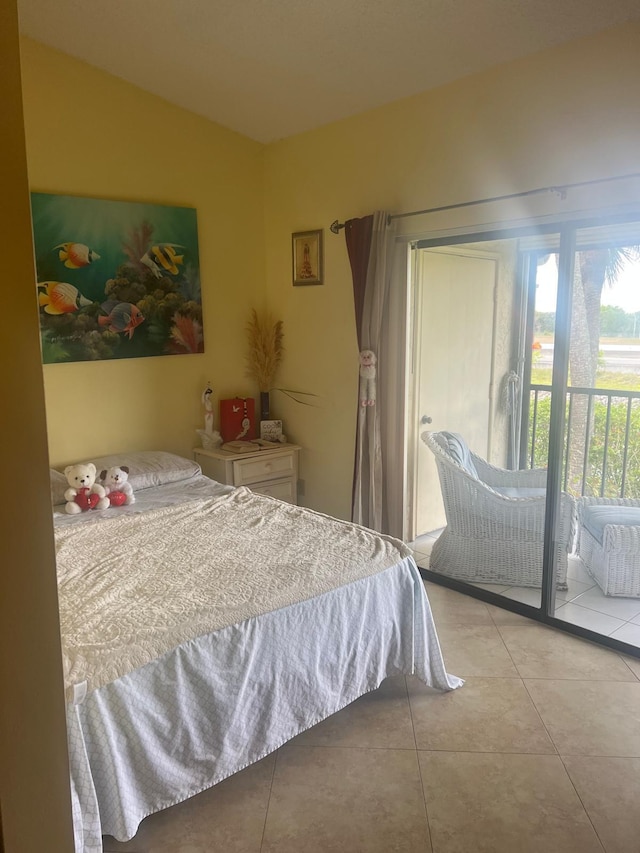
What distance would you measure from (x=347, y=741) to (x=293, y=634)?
1.69 feet

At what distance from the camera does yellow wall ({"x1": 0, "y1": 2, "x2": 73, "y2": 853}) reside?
798 millimetres

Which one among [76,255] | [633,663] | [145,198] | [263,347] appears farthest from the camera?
[263,347]

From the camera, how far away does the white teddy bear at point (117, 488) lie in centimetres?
324

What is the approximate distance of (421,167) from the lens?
3.49 m

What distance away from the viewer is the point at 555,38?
2.78 m

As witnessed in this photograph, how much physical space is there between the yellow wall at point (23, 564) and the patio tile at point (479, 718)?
172 centimetres

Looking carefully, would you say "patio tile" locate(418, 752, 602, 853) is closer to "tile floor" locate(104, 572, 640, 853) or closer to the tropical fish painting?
"tile floor" locate(104, 572, 640, 853)

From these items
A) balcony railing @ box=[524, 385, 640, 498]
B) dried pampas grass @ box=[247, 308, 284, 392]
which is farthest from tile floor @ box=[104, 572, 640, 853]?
dried pampas grass @ box=[247, 308, 284, 392]

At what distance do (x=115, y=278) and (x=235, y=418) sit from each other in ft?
3.80

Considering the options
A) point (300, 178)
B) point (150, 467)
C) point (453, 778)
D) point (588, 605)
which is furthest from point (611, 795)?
point (300, 178)

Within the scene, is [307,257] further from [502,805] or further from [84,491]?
[502,805]

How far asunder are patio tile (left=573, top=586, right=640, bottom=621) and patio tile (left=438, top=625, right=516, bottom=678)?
548mm

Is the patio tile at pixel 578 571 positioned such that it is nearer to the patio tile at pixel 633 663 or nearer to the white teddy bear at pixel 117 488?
the patio tile at pixel 633 663

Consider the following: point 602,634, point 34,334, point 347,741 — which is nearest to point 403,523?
point 602,634
